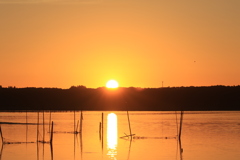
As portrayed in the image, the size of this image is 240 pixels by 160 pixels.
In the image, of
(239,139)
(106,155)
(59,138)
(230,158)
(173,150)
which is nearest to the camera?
(230,158)

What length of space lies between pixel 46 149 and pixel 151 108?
347 feet

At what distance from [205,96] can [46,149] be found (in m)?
98.7

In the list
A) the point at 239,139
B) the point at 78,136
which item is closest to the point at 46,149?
the point at 78,136

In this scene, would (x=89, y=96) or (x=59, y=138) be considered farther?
(x=89, y=96)

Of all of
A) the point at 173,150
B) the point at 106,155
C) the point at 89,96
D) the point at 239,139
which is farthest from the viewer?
the point at 89,96

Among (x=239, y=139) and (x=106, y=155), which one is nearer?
(x=106, y=155)

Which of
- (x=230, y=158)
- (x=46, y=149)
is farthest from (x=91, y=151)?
(x=230, y=158)

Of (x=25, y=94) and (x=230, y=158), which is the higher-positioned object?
(x=25, y=94)

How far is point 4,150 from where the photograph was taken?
33.1m

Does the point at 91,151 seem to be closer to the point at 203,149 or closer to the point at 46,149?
the point at 46,149

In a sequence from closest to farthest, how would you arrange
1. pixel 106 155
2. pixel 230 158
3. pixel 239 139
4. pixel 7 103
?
pixel 230 158
pixel 106 155
pixel 239 139
pixel 7 103

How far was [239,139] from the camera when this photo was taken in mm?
39188

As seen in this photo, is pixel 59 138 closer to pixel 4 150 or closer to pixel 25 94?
pixel 4 150

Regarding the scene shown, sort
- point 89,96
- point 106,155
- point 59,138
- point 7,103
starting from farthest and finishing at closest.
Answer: point 89,96 → point 7,103 → point 59,138 → point 106,155
